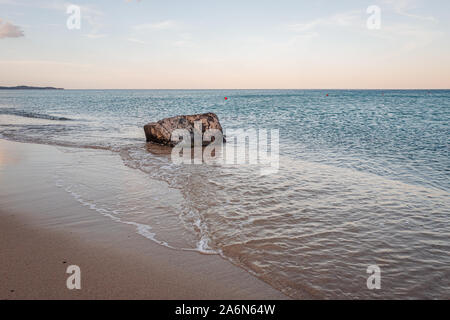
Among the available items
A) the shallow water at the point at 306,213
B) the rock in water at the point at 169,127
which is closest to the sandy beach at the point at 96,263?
the shallow water at the point at 306,213

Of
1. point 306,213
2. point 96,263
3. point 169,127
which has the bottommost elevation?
point 96,263

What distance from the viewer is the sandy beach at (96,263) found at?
277cm

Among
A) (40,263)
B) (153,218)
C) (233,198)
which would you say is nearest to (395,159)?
(233,198)

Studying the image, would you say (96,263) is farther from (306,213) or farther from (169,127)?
(169,127)

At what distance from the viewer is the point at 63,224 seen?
4242 mm

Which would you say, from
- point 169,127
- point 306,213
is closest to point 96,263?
point 306,213

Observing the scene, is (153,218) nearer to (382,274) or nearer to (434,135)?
(382,274)

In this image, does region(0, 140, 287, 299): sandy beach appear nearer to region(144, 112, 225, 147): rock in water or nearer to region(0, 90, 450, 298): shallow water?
region(0, 90, 450, 298): shallow water

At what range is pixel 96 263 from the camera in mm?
3240

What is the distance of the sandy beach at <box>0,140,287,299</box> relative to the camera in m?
2.77

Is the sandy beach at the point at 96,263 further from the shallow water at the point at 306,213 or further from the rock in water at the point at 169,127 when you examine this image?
the rock in water at the point at 169,127

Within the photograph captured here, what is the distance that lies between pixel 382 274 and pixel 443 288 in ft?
1.78

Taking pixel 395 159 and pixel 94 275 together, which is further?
pixel 395 159
